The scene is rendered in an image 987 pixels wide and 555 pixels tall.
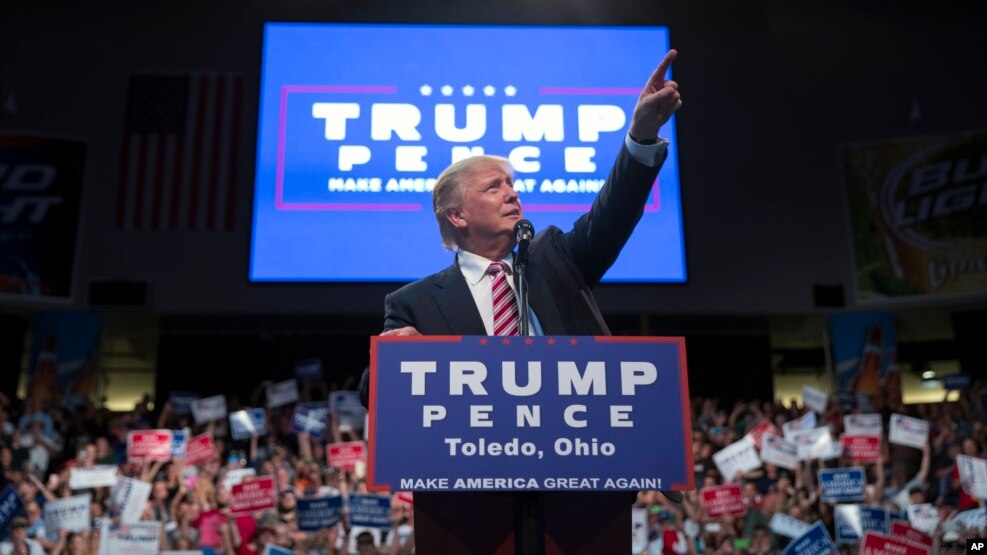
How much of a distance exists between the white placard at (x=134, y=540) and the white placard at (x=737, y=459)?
12.7 ft

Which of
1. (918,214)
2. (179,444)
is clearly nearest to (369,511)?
(179,444)

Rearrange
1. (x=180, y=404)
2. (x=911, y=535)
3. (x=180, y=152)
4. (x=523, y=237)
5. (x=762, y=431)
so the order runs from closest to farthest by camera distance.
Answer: (x=523, y=237)
(x=911, y=535)
(x=762, y=431)
(x=180, y=404)
(x=180, y=152)

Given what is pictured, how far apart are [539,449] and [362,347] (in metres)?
10.1

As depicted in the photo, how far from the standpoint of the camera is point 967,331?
11.9 meters

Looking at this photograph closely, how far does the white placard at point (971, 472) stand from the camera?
657 centimetres

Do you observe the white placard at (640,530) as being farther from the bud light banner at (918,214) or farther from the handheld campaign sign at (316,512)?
the bud light banner at (918,214)

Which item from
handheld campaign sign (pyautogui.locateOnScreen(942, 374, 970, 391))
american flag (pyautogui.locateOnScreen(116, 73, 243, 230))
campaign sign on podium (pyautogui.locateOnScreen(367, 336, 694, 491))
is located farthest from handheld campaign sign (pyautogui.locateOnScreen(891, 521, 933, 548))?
american flag (pyautogui.locateOnScreen(116, 73, 243, 230))

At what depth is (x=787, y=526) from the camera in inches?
259

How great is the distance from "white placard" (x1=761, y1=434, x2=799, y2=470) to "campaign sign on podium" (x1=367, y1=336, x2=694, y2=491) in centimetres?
593

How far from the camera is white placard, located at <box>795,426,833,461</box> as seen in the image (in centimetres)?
748

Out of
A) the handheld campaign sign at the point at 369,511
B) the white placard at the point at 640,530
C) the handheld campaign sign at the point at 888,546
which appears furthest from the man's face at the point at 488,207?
the white placard at the point at 640,530

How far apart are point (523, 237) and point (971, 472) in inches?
220

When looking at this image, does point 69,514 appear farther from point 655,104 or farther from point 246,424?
point 655,104

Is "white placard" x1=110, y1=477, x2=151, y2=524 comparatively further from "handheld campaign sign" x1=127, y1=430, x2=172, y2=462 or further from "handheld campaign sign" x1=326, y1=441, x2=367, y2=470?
"handheld campaign sign" x1=326, y1=441, x2=367, y2=470
